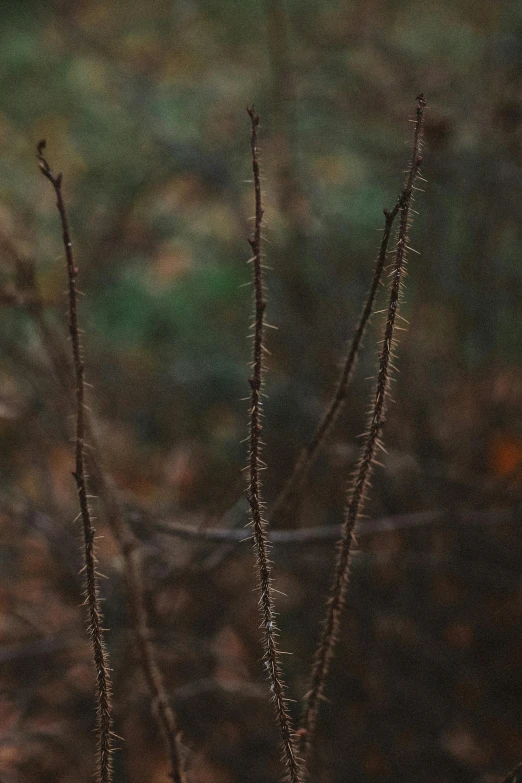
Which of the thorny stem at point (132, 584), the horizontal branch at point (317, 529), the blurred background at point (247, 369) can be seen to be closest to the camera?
the thorny stem at point (132, 584)

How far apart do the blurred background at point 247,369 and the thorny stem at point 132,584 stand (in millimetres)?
67

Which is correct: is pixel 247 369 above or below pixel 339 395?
above

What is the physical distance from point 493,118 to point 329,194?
3.45ft

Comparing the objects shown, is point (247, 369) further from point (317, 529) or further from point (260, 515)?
point (260, 515)

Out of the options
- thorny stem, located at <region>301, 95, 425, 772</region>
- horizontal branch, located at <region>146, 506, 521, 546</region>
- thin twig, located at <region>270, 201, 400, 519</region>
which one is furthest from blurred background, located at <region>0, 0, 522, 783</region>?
thorny stem, located at <region>301, 95, 425, 772</region>

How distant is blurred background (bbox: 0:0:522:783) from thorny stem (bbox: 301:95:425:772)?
0.30 meters

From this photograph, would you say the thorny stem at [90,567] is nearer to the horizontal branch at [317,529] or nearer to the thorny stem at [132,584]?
the thorny stem at [132,584]

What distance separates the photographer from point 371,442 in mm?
850

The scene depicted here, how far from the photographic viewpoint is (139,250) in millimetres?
3070

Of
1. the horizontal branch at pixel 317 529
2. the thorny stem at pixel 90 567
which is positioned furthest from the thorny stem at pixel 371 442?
the thorny stem at pixel 90 567

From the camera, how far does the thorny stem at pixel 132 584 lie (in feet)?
3.05

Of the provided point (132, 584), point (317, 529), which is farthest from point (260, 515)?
point (317, 529)

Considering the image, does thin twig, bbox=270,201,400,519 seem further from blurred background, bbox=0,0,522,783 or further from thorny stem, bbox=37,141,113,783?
thorny stem, bbox=37,141,113,783

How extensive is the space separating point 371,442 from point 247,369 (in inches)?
77.3
